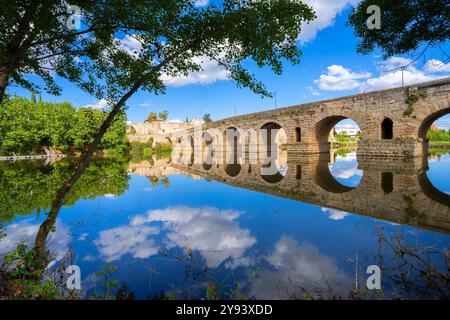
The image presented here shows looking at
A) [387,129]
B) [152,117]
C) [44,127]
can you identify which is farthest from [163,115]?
[387,129]

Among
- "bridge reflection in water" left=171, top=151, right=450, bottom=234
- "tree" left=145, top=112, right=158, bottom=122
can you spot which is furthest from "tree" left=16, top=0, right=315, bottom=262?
"tree" left=145, top=112, right=158, bottom=122

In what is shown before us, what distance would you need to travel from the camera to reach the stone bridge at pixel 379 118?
45.3 feet

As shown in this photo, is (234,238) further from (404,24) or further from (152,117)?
(152,117)

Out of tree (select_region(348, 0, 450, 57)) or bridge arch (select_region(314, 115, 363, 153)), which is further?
bridge arch (select_region(314, 115, 363, 153))

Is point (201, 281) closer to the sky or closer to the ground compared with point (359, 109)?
closer to the ground

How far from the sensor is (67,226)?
561 cm

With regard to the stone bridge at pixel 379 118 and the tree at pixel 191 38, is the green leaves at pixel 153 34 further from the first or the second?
the stone bridge at pixel 379 118

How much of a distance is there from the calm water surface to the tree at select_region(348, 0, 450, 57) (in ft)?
14.3

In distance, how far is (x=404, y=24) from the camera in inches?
264

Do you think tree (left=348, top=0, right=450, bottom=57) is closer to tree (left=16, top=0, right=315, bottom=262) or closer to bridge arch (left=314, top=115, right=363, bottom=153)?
tree (left=16, top=0, right=315, bottom=262)

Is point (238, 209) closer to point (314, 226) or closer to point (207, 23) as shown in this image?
point (314, 226)

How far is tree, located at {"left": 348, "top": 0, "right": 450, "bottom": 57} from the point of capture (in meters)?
6.21

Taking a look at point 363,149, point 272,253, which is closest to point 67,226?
point 272,253

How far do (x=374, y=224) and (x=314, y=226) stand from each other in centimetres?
113
